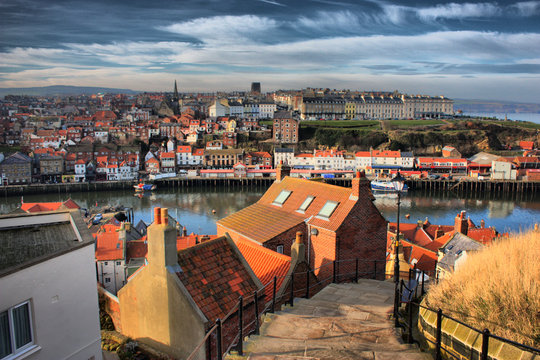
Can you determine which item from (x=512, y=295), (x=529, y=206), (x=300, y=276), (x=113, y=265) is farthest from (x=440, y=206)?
(x=512, y=295)

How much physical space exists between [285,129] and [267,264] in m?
70.8

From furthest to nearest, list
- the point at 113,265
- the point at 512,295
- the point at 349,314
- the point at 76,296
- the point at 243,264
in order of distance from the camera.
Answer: the point at 113,265, the point at 243,264, the point at 349,314, the point at 76,296, the point at 512,295

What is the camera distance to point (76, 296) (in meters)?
4.92

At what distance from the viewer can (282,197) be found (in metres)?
12.0

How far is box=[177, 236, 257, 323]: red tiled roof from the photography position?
6191 mm

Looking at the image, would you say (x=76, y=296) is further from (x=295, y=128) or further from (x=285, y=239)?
(x=295, y=128)

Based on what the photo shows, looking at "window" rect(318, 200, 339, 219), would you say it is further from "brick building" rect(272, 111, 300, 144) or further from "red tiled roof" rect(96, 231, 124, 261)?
"brick building" rect(272, 111, 300, 144)

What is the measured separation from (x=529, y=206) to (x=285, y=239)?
43.7 m

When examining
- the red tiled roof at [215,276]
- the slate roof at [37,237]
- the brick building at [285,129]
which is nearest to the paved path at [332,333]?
the red tiled roof at [215,276]

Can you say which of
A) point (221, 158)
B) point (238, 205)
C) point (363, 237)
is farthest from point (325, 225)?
point (221, 158)

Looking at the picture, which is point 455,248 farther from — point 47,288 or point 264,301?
point 47,288

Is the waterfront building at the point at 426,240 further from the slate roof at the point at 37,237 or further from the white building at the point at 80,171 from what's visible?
the white building at the point at 80,171

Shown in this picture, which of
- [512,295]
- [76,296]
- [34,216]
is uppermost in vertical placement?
[34,216]

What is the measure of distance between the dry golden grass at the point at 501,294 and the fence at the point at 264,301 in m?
2.07
